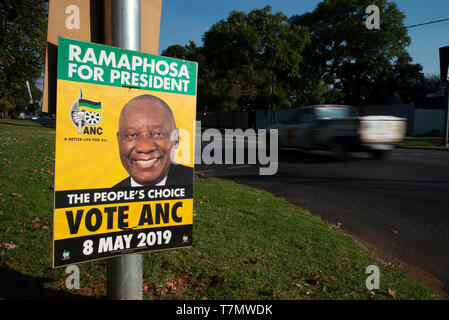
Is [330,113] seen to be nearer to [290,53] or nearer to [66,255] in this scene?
[66,255]

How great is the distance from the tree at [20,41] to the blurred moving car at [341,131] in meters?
9.82

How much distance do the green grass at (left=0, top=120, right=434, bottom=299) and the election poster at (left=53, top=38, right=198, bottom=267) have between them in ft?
3.45

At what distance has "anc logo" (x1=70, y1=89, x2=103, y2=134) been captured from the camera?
1974 mm

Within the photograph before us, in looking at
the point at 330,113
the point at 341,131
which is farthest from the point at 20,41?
the point at 341,131

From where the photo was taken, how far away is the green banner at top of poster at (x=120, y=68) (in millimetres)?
1959

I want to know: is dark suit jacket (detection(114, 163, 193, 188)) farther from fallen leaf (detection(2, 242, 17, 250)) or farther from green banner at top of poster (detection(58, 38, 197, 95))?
fallen leaf (detection(2, 242, 17, 250))

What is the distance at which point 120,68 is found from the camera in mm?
2088

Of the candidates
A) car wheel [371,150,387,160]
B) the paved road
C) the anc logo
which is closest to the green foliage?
car wheel [371,150,387,160]

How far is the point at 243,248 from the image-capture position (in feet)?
13.4

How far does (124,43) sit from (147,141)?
595 mm

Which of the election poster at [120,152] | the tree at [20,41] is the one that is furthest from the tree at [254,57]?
the election poster at [120,152]
